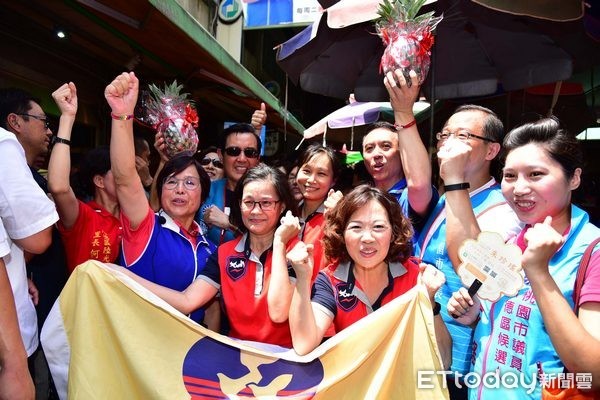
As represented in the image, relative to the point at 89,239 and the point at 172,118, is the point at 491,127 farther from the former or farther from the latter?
the point at 89,239

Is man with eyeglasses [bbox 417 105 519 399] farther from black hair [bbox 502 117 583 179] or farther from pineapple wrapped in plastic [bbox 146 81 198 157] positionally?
pineapple wrapped in plastic [bbox 146 81 198 157]

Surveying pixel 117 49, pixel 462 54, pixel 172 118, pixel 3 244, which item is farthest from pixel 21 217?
pixel 117 49

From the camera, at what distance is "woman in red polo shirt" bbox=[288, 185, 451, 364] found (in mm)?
2240

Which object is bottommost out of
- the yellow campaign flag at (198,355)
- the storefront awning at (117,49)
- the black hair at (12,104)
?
the yellow campaign flag at (198,355)

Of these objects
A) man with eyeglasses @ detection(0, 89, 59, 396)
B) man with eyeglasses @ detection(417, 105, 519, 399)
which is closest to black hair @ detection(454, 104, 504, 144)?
man with eyeglasses @ detection(417, 105, 519, 399)

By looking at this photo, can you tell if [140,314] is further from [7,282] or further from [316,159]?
[316,159]

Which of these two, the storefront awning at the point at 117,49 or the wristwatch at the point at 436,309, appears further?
the storefront awning at the point at 117,49

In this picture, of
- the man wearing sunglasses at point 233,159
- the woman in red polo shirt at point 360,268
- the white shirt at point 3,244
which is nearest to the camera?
the white shirt at point 3,244

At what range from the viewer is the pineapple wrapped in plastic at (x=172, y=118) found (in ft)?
12.1

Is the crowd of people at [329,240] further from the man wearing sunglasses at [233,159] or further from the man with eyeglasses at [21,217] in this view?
the man wearing sunglasses at [233,159]

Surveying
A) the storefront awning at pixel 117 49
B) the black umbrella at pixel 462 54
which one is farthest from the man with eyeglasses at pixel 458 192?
the storefront awning at pixel 117 49

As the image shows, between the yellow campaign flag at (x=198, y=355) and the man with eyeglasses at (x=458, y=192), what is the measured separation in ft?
1.30

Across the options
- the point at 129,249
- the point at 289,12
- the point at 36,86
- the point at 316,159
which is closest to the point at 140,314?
the point at 129,249

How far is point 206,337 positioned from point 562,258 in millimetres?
1707
